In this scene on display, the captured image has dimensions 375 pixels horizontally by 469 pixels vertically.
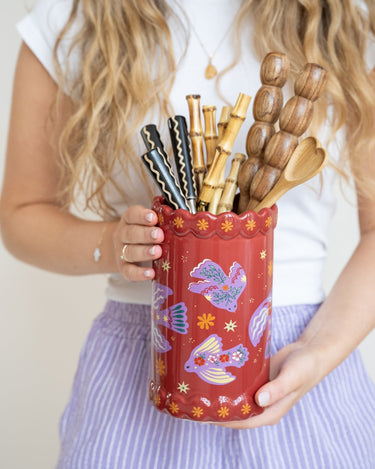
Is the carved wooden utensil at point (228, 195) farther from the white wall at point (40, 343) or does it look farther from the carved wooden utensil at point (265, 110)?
the white wall at point (40, 343)

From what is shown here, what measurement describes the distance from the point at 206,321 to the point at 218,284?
0.03m

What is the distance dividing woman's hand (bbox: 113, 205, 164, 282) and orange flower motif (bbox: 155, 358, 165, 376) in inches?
2.9

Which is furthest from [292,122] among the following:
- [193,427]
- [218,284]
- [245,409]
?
[193,427]

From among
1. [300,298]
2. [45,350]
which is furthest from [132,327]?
[45,350]

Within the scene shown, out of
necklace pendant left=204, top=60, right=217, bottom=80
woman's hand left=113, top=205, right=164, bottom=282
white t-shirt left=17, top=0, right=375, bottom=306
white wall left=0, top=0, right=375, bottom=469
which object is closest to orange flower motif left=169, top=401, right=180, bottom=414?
woman's hand left=113, top=205, right=164, bottom=282

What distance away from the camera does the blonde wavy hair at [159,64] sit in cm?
73

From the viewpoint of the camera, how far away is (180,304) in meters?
0.50

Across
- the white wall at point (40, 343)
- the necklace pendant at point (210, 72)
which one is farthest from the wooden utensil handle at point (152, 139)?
the white wall at point (40, 343)

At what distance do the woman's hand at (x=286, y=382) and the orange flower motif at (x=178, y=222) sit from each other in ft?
0.53

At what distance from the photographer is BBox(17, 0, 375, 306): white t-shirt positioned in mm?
750

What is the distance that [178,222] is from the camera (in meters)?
0.49

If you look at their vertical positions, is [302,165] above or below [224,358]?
above

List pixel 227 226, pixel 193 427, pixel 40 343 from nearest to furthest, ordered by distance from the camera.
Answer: pixel 227 226 < pixel 193 427 < pixel 40 343

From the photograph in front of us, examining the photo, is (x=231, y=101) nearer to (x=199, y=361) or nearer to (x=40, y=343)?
(x=199, y=361)
